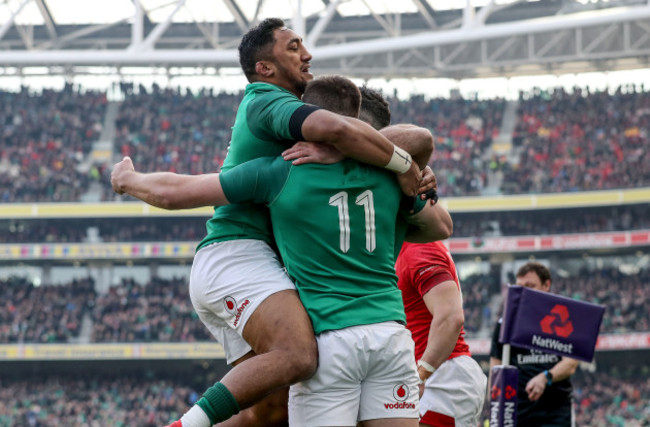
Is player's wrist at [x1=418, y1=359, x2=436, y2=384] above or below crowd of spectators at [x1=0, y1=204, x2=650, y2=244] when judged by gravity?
above

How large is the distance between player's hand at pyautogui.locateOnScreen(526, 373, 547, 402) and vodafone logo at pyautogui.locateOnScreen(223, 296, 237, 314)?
406 cm

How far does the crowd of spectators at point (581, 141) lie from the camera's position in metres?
35.4

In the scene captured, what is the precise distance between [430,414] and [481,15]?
800 inches

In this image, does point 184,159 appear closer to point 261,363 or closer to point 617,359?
point 617,359

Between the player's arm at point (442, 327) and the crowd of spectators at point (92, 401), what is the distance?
997 inches

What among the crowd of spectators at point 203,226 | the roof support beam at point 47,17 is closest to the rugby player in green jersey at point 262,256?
the crowd of spectators at point 203,226

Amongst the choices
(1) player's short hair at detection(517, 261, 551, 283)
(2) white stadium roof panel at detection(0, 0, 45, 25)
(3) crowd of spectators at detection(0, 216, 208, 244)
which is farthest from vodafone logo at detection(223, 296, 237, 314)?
(2) white stadium roof panel at detection(0, 0, 45, 25)

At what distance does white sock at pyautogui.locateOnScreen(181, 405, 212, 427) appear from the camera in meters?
3.69

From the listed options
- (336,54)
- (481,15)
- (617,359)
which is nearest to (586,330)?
(481,15)

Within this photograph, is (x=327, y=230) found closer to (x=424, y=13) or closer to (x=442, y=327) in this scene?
(x=442, y=327)

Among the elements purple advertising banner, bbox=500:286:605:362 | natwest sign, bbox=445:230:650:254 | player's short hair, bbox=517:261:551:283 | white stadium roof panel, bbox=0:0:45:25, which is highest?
white stadium roof panel, bbox=0:0:45:25

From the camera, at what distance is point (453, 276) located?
17.6 ft

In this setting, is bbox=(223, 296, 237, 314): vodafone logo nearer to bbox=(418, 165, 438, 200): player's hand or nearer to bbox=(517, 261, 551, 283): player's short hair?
bbox=(418, 165, 438, 200): player's hand

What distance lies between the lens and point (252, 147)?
161 inches
